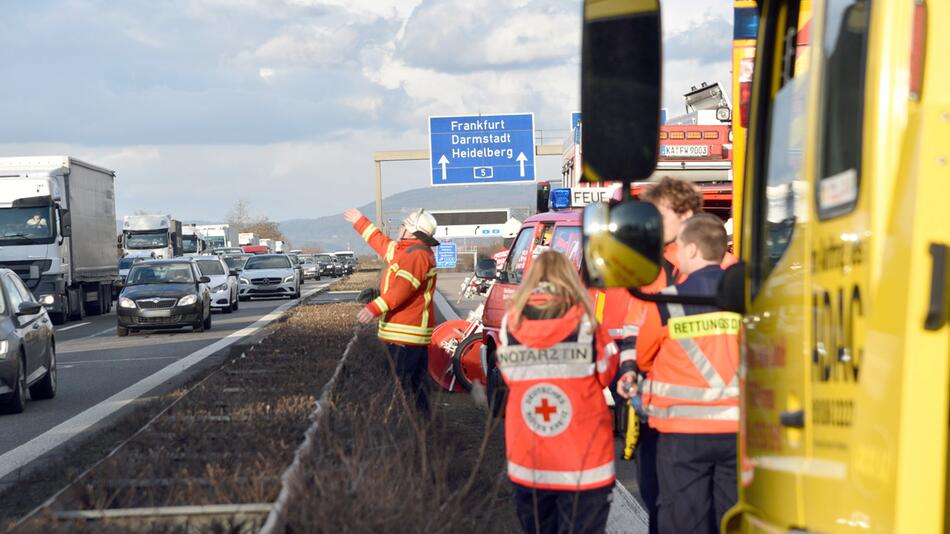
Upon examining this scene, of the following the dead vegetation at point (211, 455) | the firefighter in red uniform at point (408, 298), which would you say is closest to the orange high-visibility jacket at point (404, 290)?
the firefighter in red uniform at point (408, 298)

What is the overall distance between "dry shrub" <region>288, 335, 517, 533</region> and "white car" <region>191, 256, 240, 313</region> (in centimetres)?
2402

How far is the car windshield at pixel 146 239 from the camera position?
51.0 metres

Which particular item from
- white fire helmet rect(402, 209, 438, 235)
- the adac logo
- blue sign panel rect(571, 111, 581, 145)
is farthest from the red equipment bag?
the adac logo

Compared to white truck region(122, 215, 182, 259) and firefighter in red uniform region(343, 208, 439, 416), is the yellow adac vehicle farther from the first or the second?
white truck region(122, 215, 182, 259)

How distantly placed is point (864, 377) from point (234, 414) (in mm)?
8791

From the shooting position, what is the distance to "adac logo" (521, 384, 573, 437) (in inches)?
209

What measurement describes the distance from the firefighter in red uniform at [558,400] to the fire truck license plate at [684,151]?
32.2 ft

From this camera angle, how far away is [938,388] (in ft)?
8.03

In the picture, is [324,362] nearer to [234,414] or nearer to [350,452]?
[234,414]

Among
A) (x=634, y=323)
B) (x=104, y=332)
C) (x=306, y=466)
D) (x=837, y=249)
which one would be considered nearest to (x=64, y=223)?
(x=104, y=332)

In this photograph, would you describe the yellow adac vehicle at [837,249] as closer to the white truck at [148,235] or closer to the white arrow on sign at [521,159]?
the white arrow on sign at [521,159]

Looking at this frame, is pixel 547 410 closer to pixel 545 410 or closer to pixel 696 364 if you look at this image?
pixel 545 410

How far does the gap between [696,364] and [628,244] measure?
2356mm

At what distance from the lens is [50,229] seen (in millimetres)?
30859
